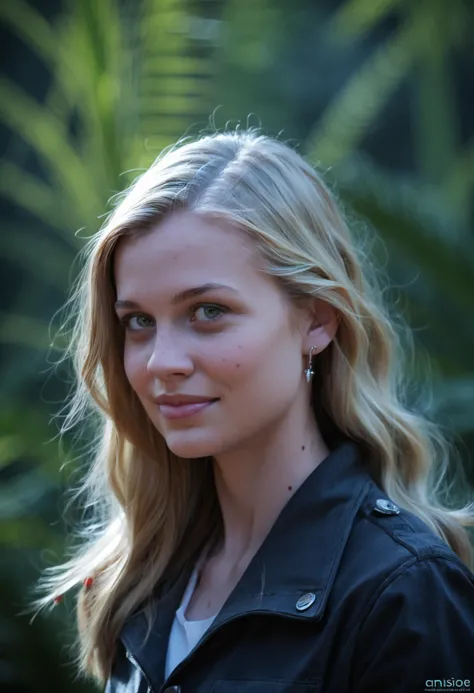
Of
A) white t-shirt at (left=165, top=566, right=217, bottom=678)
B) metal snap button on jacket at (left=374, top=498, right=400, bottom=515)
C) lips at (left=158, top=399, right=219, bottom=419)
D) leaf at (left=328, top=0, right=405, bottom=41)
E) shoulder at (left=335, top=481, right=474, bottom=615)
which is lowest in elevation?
white t-shirt at (left=165, top=566, right=217, bottom=678)

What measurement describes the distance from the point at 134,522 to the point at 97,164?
2.36m

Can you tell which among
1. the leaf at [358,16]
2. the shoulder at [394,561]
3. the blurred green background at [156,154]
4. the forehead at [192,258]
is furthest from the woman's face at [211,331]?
the leaf at [358,16]

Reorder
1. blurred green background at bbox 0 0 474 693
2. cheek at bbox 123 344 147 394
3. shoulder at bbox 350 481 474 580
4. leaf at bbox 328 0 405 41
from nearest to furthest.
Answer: shoulder at bbox 350 481 474 580, cheek at bbox 123 344 147 394, blurred green background at bbox 0 0 474 693, leaf at bbox 328 0 405 41

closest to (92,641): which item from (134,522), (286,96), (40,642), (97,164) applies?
(134,522)

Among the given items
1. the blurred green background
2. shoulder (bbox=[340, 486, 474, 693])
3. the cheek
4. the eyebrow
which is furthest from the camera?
the blurred green background

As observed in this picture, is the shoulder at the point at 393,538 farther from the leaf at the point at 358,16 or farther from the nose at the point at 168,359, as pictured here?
the leaf at the point at 358,16

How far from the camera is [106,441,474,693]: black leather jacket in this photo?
171cm

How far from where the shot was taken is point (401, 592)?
1.74 metres

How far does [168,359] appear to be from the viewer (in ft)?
6.37

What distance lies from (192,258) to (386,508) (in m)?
0.64

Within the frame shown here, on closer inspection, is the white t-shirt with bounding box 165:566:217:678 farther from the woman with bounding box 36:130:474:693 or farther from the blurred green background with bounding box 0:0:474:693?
the blurred green background with bounding box 0:0:474:693

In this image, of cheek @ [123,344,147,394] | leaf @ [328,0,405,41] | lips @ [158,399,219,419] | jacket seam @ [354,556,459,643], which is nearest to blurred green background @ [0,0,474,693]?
leaf @ [328,0,405,41]

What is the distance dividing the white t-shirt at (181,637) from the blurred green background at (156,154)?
1254 mm

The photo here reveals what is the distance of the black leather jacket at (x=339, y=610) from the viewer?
1711mm
